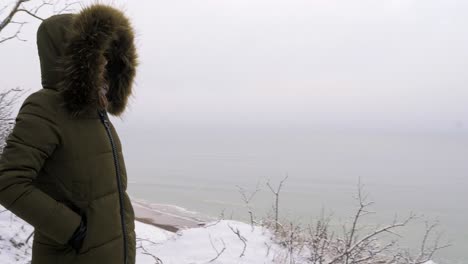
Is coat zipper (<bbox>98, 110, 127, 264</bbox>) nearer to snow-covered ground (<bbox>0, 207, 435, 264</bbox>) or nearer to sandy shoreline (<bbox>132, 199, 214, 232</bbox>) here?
snow-covered ground (<bbox>0, 207, 435, 264</bbox>)

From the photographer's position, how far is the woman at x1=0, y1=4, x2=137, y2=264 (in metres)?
1.33

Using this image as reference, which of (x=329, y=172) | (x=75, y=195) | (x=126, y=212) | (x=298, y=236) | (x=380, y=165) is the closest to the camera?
(x=75, y=195)

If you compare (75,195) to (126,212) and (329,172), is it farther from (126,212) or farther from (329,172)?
(329,172)

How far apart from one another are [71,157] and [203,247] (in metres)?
3.91

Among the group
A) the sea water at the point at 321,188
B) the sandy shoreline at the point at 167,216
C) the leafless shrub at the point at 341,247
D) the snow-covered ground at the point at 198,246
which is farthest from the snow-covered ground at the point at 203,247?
the sandy shoreline at the point at 167,216

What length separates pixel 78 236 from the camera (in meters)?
1.45

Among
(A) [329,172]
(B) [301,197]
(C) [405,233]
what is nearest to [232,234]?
(C) [405,233]

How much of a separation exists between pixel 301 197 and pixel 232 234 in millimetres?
11992

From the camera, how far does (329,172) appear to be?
24797 millimetres

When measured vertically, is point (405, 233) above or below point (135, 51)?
below

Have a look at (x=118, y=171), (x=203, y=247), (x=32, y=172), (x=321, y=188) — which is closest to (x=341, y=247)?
(x=203, y=247)

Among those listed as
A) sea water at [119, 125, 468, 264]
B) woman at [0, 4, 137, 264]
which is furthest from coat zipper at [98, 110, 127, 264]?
sea water at [119, 125, 468, 264]

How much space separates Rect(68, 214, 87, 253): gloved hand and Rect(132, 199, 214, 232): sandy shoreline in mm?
12403

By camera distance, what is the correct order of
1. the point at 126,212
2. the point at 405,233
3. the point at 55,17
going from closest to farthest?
the point at 55,17 → the point at 126,212 → the point at 405,233
